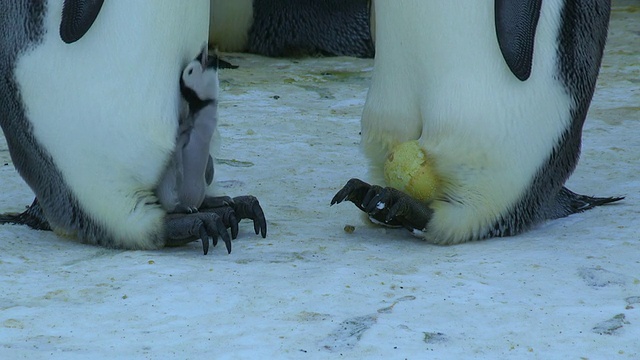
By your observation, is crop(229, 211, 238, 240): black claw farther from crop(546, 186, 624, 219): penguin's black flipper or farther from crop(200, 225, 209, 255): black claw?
crop(546, 186, 624, 219): penguin's black flipper

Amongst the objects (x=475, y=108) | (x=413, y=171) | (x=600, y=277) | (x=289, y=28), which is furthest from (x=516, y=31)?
(x=289, y=28)

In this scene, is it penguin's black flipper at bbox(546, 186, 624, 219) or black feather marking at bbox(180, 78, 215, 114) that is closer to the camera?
black feather marking at bbox(180, 78, 215, 114)

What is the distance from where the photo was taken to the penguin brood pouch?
6.33ft

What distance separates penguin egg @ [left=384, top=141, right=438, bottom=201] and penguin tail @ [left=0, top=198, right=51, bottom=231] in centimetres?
74

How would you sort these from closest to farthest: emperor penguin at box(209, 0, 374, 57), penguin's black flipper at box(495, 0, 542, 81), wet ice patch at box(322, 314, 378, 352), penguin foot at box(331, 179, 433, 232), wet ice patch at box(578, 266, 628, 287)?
1. wet ice patch at box(322, 314, 378, 352)
2. wet ice patch at box(578, 266, 628, 287)
3. penguin's black flipper at box(495, 0, 542, 81)
4. penguin foot at box(331, 179, 433, 232)
5. emperor penguin at box(209, 0, 374, 57)

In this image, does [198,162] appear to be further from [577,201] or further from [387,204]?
[577,201]

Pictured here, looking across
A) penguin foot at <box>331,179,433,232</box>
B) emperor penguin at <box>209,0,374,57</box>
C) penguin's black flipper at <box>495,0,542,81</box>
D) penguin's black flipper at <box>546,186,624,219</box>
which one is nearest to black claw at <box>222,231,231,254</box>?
penguin foot at <box>331,179,433,232</box>

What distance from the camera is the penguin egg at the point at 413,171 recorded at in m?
2.11

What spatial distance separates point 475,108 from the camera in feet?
6.65

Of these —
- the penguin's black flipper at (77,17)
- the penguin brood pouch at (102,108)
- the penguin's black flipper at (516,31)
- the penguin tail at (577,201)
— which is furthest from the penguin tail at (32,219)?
the penguin tail at (577,201)

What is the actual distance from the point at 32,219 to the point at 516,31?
3.57ft

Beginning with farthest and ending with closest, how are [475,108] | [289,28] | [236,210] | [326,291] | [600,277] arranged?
1. [289,28]
2. [236,210]
3. [475,108]
4. [600,277]
5. [326,291]

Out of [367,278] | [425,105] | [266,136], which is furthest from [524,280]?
[266,136]

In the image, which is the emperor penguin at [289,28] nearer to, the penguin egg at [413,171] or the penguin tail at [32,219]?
the penguin tail at [32,219]
